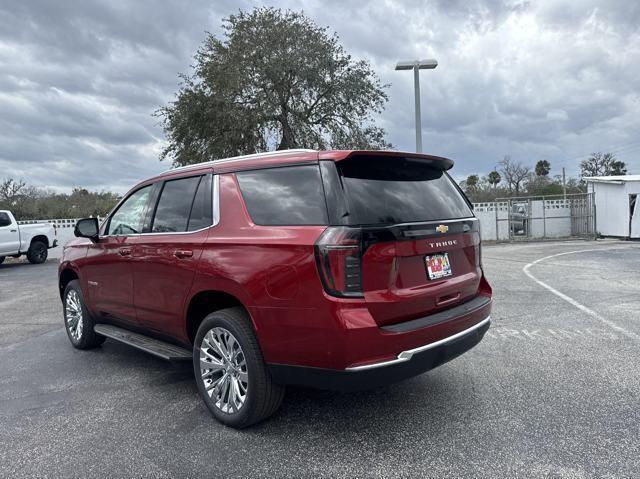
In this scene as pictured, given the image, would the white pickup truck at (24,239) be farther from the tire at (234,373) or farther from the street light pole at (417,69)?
the tire at (234,373)

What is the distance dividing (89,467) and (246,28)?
75.8 ft

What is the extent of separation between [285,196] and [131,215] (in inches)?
84.4

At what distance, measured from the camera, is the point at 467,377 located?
13.4ft

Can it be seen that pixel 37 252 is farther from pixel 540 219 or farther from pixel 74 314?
pixel 540 219

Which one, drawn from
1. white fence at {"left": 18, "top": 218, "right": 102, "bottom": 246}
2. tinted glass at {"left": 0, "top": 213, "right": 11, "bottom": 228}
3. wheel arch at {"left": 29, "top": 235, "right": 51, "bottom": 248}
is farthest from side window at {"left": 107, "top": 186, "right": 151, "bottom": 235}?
white fence at {"left": 18, "top": 218, "right": 102, "bottom": 246}

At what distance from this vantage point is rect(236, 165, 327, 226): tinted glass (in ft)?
9.70

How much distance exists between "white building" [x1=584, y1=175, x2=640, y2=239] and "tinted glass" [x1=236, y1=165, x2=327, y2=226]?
74.4 feet

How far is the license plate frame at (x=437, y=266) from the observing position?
313 cm

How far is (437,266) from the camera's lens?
321 cm

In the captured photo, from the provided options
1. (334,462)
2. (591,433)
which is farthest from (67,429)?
(591,433)

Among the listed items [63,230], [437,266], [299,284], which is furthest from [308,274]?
[63,230]

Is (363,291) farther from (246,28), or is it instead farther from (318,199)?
(246,28)

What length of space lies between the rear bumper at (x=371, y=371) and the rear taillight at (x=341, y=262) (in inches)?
18.0

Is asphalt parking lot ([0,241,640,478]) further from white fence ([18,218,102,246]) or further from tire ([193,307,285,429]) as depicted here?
white fence ([18,218,102,246])
